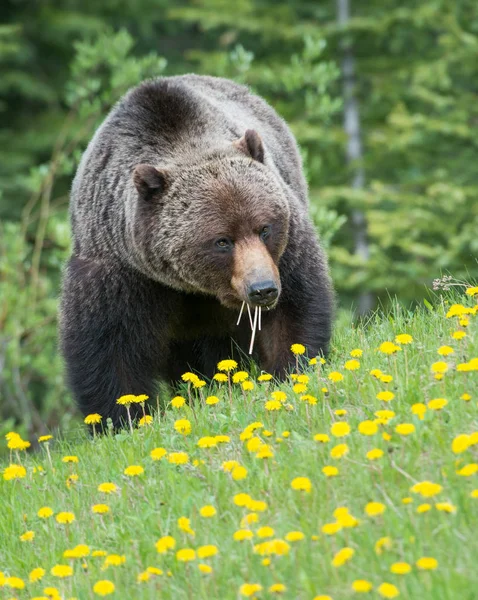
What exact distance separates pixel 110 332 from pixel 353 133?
16122 millimetres

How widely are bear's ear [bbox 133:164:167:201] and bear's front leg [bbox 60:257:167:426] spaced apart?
545 mm

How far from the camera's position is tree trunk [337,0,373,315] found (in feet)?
70.4

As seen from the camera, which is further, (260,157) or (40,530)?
(260,157)

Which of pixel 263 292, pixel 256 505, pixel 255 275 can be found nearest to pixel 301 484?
pixel 256 505

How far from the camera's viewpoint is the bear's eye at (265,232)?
6129 mm

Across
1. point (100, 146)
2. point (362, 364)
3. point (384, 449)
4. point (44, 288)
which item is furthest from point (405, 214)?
point (384, 449)

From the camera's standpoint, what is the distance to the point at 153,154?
6.68m

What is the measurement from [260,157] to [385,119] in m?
16.9

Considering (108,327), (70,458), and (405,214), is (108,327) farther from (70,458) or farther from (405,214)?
(405,214)

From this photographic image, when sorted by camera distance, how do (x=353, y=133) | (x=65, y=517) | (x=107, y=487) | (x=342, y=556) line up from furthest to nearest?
1. (x=353, y=133)
2. (x=107, y=487)
3. (x=65, y=517)
4. (x=342, y=556)

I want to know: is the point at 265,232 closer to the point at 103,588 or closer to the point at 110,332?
the point at 110,332

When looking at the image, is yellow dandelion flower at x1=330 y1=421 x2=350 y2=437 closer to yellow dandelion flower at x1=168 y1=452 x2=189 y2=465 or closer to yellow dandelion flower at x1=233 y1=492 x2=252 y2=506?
yellow dandelion flower at x1=233 y1=492 x2=252 y2=506

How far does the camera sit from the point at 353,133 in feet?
72.0

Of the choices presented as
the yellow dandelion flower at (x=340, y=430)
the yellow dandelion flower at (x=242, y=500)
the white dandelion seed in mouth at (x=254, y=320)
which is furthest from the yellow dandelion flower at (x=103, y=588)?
the white dandelion seed in mouth at (x=254, y=320)
